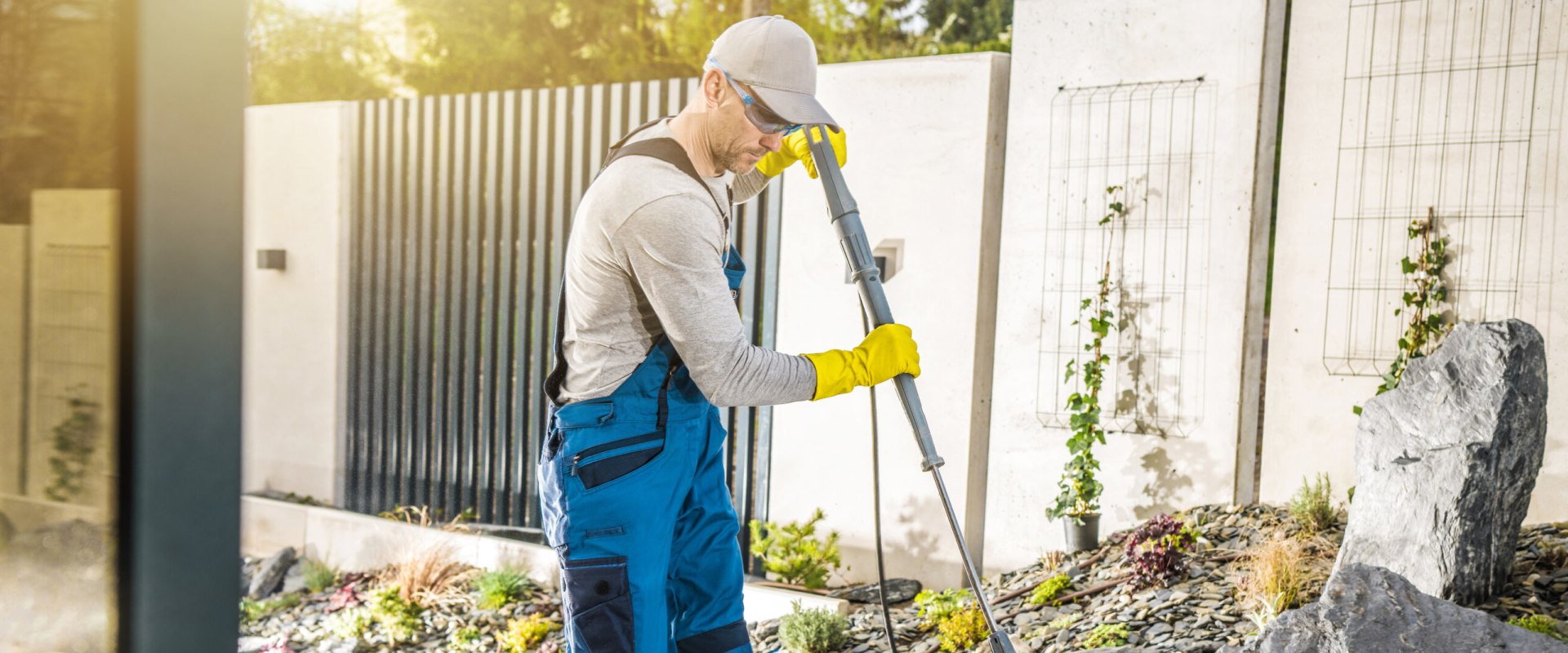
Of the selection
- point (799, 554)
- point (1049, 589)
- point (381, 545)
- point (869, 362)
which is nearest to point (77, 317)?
point (869, 362)

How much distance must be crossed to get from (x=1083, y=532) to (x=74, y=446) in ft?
13.2

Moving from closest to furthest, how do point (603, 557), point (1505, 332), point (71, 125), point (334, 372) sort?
1. point (71, 125)
2. point (603, 557)
3. point (1505, 332)
4. point (334, 372)

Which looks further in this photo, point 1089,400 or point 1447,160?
point 1089,400

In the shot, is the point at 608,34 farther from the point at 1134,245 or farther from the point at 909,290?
the point at 1134,245

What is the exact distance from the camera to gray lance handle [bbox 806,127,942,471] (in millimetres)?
2502

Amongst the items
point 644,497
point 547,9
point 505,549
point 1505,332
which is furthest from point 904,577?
point 547,9

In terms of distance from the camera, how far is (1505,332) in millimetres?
3373

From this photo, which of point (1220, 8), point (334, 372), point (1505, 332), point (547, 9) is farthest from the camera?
point (547, 9)

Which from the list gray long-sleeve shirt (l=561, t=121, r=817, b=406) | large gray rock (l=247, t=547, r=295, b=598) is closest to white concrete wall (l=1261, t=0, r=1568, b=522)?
gray long-sleeve shirt (l=561, t=121, r=817, b=406)

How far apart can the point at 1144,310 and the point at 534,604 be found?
3101 mm

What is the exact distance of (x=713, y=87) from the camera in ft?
7.45

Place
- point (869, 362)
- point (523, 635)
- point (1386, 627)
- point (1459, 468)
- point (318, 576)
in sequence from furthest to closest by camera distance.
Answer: point (318, 576), point (523, 635), point (1459, 468), point (1386, 627), point (869, 362)

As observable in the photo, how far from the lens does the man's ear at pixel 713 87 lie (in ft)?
7.40

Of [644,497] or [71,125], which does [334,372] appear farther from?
[71,125]
